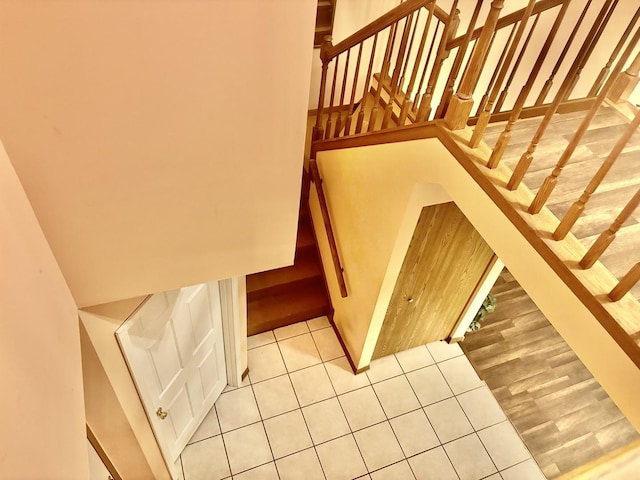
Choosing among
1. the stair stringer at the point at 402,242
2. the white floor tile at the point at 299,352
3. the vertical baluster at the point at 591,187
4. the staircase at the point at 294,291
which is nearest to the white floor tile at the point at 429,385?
the stair stringer at the point at 402,242

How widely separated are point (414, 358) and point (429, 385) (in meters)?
0.30

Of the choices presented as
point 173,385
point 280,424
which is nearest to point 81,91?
point 173,385

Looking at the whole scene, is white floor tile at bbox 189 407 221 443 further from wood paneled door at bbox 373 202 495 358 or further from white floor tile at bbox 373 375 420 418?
wood paneled door at bbox 373 202 495 358

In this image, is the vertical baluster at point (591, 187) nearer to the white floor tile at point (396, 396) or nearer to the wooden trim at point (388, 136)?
the wooden trim at point (388, 136)

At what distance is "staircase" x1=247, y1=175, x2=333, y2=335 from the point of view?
14.8 feet

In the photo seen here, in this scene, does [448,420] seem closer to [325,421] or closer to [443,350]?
[443,350]

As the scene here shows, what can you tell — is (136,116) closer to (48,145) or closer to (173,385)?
(48,145)

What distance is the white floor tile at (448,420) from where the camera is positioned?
411cm

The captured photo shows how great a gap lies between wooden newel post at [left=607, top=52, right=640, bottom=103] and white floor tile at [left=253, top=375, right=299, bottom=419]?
335 centimetres

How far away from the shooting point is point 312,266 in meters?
4.73

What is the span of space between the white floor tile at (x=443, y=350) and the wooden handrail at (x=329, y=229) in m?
1.22

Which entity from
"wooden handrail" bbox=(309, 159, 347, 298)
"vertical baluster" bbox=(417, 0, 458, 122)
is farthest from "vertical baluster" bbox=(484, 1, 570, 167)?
"wooden handrail" bbox=(309, 159, 347, 298)

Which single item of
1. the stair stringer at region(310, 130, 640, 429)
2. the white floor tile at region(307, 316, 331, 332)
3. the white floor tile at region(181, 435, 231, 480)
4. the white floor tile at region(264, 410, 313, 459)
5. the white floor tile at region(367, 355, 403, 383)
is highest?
the stair stringer at region(310, 130, 640, 429)

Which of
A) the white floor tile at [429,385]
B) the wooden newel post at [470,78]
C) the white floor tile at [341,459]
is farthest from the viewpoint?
the white floor tile at [429,385]
